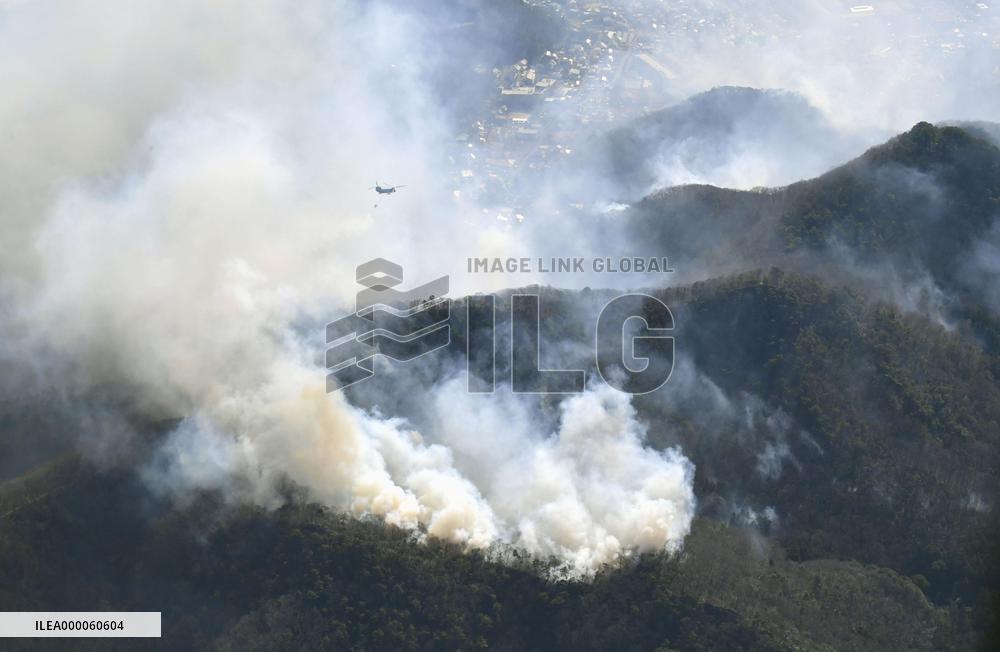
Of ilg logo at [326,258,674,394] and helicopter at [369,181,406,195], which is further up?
helicopter at [369,181,406,195]

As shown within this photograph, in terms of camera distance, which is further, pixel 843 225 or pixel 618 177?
pixel 618 177

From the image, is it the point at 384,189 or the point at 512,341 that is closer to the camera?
the point at 512,341

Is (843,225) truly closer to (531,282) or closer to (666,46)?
(531,282)

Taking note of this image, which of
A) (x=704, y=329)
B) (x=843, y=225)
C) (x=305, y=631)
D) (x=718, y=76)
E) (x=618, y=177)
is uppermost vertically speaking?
(x=718, y=76)

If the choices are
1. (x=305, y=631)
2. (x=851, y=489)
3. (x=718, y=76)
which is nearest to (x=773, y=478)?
(x=851, y=489)

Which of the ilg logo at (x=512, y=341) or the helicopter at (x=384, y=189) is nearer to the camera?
the ilg logo at (x=512, y=341)

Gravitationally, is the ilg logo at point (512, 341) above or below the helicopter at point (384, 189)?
below

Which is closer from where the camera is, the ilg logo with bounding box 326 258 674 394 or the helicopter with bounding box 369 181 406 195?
the ilg logo with bounding box 326 258 674 394

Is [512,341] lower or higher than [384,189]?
lower
